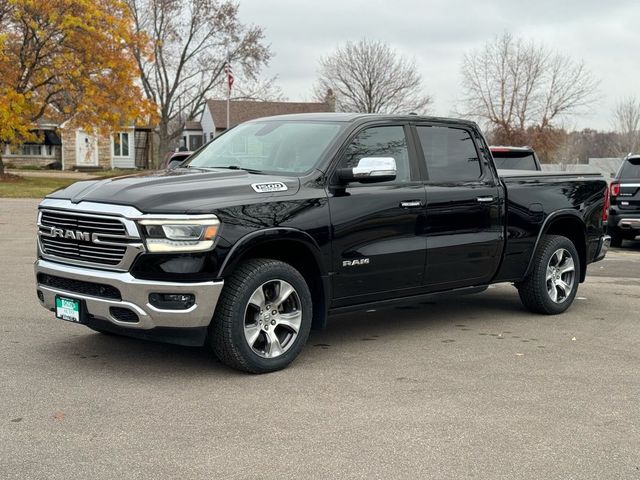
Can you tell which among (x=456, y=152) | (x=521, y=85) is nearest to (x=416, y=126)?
(x=456, y=152)

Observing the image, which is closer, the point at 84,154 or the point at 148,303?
the point at 148,303

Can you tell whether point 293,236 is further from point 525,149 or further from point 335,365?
point 525,149

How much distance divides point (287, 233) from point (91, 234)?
1.36 meters

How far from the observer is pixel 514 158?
13.7 m

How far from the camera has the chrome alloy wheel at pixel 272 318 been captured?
18.9 ft

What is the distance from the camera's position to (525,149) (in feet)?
44.8

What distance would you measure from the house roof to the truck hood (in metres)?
55.1

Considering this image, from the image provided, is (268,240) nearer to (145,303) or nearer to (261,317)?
(261,317)

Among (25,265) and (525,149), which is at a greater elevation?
(525,149)

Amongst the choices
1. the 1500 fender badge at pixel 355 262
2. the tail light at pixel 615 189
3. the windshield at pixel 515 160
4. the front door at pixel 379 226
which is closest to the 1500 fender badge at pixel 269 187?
the front door at pixel 379 226

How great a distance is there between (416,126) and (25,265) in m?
6.57

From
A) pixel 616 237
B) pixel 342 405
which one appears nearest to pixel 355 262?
pixel 342 405

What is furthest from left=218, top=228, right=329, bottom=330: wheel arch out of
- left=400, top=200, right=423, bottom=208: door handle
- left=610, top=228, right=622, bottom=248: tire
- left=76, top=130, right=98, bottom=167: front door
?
left=76, top=130, right=98, bottom=167: front door

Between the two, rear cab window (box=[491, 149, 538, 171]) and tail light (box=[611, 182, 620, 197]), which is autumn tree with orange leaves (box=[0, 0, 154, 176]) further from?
tail light (box=[611, 182, 620, 197])
